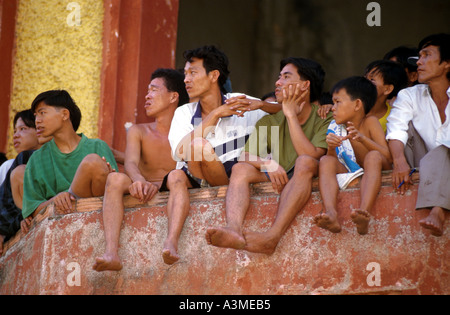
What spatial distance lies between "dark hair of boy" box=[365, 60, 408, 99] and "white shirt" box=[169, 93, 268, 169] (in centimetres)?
86

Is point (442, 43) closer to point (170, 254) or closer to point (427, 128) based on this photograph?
point (427, 128)

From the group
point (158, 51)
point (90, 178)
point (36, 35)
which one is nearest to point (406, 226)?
point (90, 178)

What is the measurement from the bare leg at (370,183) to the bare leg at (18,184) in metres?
2.61

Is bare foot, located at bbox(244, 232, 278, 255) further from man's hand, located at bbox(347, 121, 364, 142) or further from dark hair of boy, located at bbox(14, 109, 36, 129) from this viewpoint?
dark hair of boy, located at bbox(14, 109, 36, 129)

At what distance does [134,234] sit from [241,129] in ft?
3.42

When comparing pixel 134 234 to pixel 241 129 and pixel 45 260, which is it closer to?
pixel 45 260

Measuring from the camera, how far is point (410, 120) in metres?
5.57

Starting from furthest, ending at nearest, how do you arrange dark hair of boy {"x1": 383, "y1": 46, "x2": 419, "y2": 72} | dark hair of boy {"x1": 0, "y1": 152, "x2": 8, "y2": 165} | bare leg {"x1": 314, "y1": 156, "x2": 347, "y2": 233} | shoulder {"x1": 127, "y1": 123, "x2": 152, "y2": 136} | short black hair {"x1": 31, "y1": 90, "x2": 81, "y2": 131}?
dark hair of boy {"x1": 0, "y1": 152, "x2": 8, "y2": 165} < dark hair of boy {"x1": 383, "y1": 46, "x2": 419, "y2": 72} < short black hair {"x1": 31, "y1": 90, "x2": 81, "y2": 131} < shoulder {"x1": 127, "y1": 123, "x2": 152, "y2": 136} < bare leg {"x1": 314, "y1": 156, "x2": 347, "y2": 233}

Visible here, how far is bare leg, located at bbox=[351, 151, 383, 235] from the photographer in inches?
196

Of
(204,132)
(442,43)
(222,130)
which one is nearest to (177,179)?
(204,132)

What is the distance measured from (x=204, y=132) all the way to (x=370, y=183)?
3.89 feet

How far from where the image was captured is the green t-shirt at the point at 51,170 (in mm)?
6020

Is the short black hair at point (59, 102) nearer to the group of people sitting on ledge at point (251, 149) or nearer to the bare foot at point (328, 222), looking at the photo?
the group of people sitting on ledge at point (251, 149)

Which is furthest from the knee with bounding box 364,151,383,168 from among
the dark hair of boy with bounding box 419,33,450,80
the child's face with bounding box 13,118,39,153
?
the child's face with bounding box 13,118,39,153
